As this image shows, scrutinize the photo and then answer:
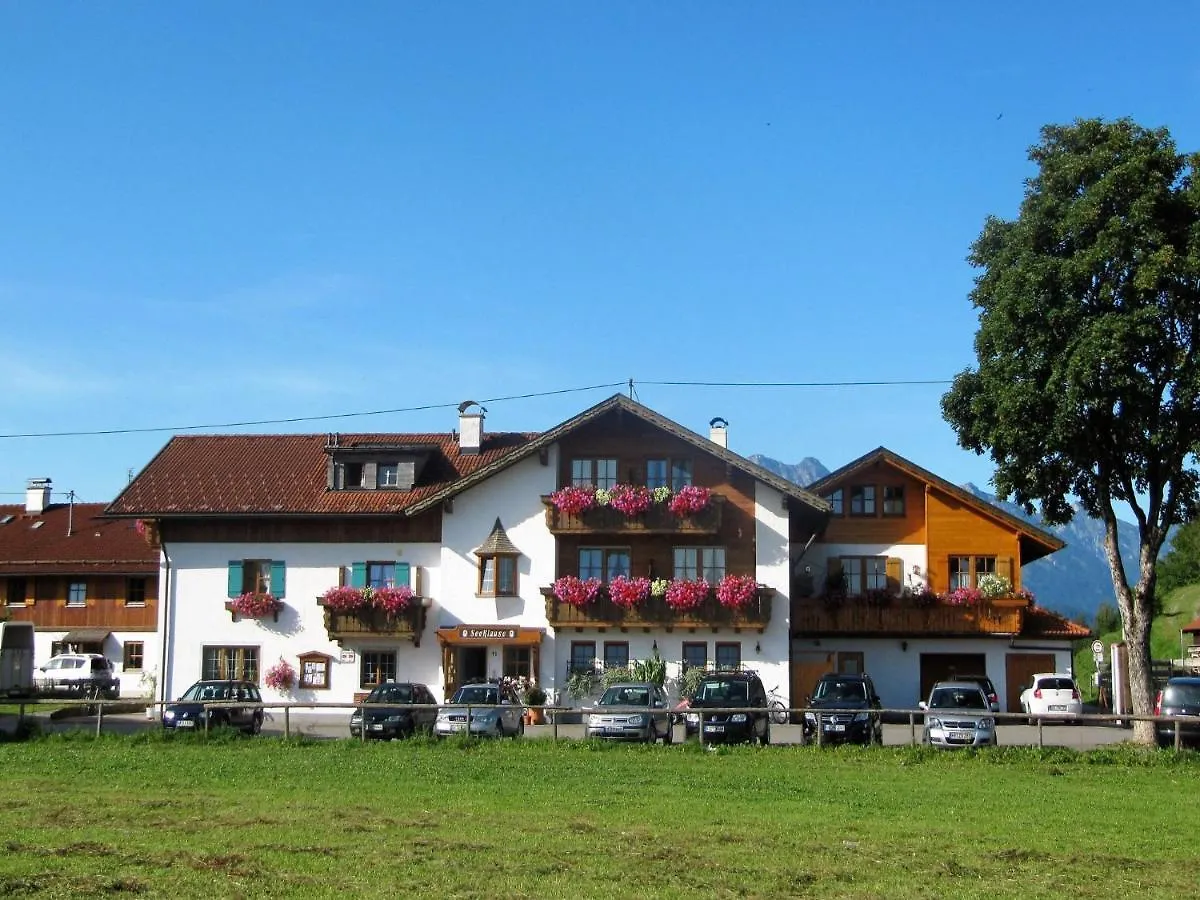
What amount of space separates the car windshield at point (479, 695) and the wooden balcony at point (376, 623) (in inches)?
347

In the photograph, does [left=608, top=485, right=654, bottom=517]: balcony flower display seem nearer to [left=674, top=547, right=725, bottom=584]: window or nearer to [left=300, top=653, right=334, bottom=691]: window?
[left=674, top=547, right=725, bottom=584]: window

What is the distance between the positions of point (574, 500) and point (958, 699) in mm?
14450

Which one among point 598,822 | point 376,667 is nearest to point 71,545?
point 376,667

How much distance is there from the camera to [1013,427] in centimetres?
3284

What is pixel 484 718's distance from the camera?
1339 inches

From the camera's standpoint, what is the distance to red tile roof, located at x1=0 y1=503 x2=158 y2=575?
61.7m

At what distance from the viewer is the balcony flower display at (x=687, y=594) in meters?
44.2

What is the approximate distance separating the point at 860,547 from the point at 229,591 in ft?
72.2

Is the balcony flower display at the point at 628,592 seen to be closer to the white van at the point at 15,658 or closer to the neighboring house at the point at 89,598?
the white van at the point at 15,658

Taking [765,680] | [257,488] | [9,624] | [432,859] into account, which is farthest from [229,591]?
[432,859]

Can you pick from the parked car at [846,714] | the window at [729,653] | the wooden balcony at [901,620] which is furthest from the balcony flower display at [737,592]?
the parked car at [846,714]

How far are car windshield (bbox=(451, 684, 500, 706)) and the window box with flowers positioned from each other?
39.6ft

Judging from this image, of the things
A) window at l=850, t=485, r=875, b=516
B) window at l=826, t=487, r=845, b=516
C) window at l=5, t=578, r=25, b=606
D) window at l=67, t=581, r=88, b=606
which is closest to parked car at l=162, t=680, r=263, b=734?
window at l=826, t=487, r=845, b=516

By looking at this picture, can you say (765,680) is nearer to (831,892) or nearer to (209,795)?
(209,795)
